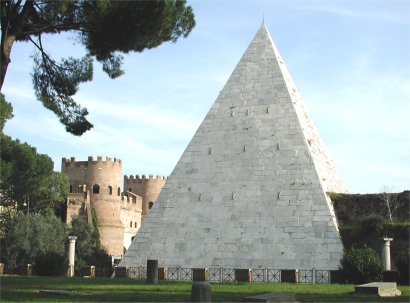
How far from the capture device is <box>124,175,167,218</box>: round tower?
48.7 meters

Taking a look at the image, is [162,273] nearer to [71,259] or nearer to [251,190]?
[71,259]

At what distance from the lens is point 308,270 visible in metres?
16.0

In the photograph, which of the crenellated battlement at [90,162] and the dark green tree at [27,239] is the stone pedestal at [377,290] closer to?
the dark green tree at [27,239]

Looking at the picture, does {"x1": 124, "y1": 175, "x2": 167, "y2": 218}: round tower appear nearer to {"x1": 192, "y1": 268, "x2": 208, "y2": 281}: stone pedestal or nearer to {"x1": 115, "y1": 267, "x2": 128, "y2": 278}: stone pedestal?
{"x1": 115, "y1": 267, "x2": 128, "y2": 278}: stone pedestal

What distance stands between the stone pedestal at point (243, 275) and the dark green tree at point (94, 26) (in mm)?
6155

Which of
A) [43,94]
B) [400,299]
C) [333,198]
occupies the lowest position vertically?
[400,299]

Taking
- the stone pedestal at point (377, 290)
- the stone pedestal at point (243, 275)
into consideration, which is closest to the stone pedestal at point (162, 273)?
the stone pedestal at point (243, 275)

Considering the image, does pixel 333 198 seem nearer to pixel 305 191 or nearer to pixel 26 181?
pixel 305 191

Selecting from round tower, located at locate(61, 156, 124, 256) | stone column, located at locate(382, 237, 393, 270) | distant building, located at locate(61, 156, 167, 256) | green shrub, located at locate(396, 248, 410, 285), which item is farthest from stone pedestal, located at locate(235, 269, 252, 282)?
round tower, located at locate(61, 156, 124, 256)

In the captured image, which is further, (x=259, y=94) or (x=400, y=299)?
(x=259, y=94)

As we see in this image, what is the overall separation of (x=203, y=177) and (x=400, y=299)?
370 inches

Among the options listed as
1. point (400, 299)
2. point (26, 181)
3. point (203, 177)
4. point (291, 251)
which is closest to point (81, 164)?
point (26, 181)

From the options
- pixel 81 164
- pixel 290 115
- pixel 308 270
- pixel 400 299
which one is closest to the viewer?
pixel 400 299

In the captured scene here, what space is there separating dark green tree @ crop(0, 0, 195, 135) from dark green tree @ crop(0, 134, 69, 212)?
603 inches
